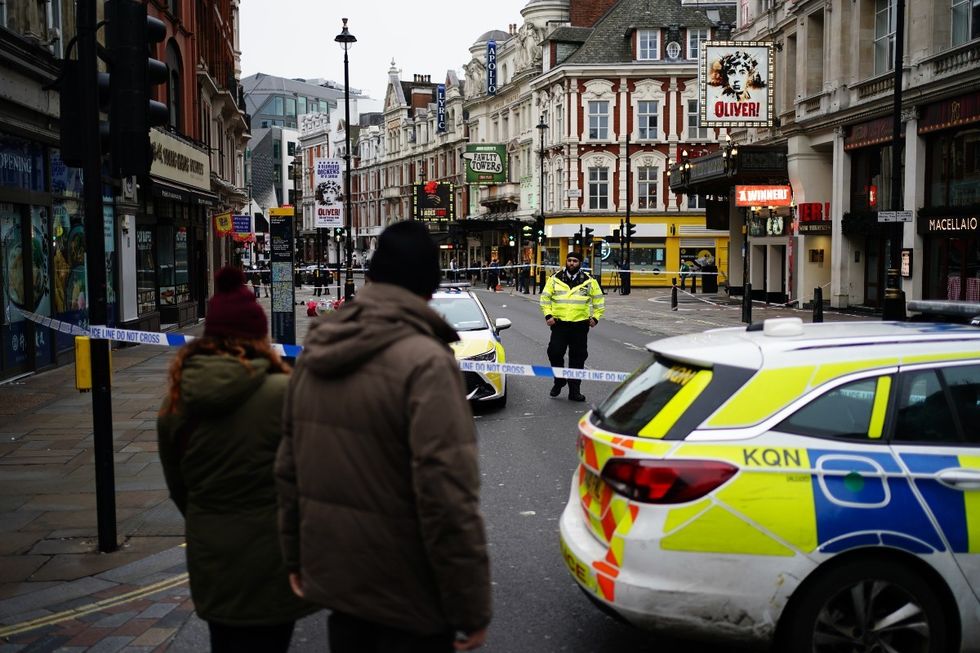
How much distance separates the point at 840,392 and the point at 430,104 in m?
91.7

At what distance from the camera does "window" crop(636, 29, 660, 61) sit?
58781 mm

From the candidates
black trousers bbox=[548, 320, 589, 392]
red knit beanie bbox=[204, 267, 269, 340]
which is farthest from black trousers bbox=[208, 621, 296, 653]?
black trousers bbox=[548, 320, 589, 392]

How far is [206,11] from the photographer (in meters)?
35.7

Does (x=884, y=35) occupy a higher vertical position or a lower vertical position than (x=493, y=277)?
higher

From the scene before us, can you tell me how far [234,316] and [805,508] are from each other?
241 cm

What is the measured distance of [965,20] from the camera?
77.2ft

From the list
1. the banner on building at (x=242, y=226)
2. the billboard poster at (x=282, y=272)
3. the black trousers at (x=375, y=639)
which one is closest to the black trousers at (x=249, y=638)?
the black trousers at (x=375, y=639)

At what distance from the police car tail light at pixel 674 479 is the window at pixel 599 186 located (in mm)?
56593

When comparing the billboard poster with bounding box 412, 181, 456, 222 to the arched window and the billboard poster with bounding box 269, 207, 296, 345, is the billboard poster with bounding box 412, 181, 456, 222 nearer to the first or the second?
the arched window

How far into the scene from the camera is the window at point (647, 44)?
193ft

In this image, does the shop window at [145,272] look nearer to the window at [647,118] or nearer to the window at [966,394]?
the window at [966,394]

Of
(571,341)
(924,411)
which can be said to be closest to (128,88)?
(924,411)

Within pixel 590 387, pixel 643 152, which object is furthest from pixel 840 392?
pixel 643 152

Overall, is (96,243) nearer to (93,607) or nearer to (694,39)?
(93,607)
